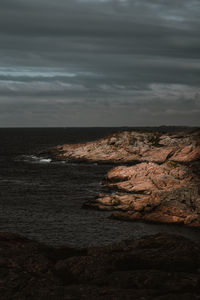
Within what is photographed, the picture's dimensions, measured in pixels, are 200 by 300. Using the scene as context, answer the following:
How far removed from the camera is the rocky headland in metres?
61.1

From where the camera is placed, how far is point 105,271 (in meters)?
24.2

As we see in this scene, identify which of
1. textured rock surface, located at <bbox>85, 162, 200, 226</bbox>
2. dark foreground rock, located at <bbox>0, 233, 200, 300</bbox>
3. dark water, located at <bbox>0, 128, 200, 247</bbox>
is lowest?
dark water, located at <bbox>0, 128, 200, 247</bbox>

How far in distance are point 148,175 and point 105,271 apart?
63.8 metres

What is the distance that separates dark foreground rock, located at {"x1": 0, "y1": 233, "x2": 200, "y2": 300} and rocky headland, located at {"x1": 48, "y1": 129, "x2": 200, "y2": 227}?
3277 centimetres

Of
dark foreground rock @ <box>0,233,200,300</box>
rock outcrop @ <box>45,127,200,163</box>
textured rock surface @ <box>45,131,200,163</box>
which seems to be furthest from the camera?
textured rock surface @ <box>45,131,200,163</box>

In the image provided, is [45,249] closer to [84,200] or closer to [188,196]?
[188,196]

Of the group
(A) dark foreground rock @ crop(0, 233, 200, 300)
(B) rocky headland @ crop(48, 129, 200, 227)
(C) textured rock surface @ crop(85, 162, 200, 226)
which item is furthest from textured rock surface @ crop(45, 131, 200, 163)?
(A) dark foreground rock @ crop(0, 233, 200, 300)

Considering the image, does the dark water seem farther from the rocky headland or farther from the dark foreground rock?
the dark foreground rock

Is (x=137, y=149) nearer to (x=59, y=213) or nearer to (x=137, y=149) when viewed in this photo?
(x=137, y=149)

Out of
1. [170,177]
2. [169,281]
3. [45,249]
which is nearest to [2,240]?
[45,249]

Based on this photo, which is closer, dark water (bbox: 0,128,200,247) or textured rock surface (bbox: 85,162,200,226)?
dark water (bbox: 0,128,200,247)

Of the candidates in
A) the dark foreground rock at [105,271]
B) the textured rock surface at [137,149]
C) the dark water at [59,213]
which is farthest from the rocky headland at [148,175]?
the dark foreground rock at [105,271]

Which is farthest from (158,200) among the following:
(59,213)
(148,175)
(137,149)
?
(137,149)

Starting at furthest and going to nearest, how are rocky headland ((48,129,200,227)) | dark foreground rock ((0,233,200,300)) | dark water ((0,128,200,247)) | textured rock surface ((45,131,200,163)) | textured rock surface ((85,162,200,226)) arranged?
textured rock surface ((45,131,200,163))
rocky headland ((48,129,200,227))
textured rock surface ((85,162,200,226))
dark water ((0,128,200,247))
dark foreground rock ((0,233,200,300))
